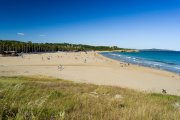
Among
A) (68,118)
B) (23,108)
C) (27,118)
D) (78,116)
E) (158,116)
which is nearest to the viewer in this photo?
(27,118)

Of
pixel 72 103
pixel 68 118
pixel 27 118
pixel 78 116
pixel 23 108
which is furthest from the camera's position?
pixel 72 103

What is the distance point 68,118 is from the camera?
409 centimetres

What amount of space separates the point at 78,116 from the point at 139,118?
3.77 ft

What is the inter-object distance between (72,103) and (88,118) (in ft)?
5.48

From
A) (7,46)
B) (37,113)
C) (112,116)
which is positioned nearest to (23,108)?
(37,113)

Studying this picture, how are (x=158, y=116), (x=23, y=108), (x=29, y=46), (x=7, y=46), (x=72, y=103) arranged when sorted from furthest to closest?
(x=29, y=46) < (x=7, y=46) < (x=72, y=103) < (x=158, y=116) < (x=23, y=108)

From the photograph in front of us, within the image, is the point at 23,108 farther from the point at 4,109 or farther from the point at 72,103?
the point at 72,103

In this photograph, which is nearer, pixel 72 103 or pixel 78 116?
pixel 78 116

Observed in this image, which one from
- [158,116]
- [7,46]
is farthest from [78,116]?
[7,46]

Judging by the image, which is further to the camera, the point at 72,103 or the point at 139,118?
the point at 72,103

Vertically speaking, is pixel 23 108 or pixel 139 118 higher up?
pixel 23 108

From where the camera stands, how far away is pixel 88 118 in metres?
4.18

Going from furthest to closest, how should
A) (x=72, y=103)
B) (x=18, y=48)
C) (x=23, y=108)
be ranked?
(x=18, y=48), (x=72, y=103), (x=23, y=108)

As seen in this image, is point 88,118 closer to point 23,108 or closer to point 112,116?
point 112,116
